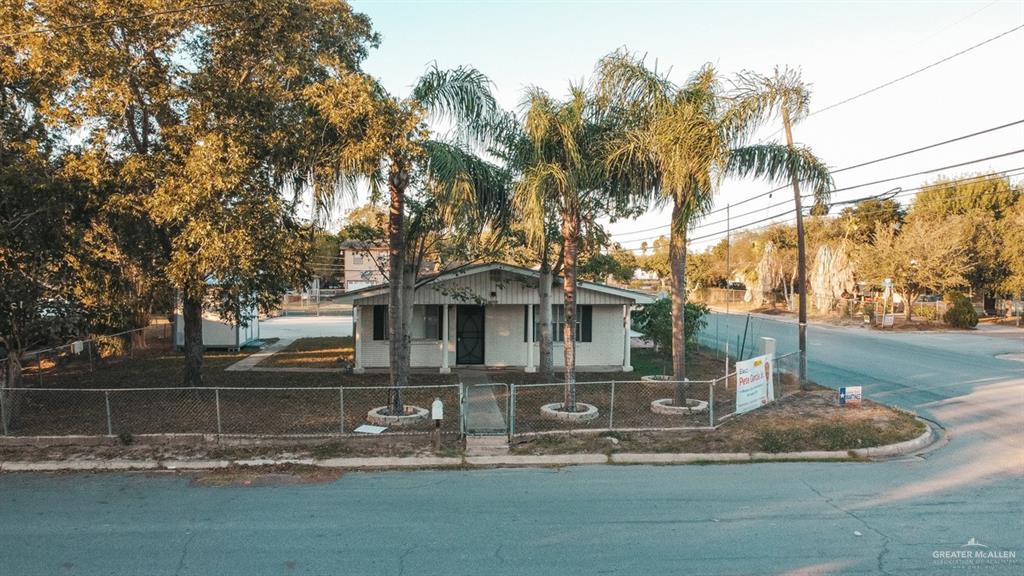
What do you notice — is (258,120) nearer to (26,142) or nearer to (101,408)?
(26,142)

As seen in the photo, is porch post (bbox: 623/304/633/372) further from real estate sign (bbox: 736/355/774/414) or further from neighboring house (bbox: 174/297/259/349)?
neighboring house (bbox: 174/297/259/349)

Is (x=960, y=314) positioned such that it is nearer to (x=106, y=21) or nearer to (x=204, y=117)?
(x=204, y=117)

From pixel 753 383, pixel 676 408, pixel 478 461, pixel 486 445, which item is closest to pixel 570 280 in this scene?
pixel 676 408

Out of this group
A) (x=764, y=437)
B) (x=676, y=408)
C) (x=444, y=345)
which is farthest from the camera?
(x=444, y=345)

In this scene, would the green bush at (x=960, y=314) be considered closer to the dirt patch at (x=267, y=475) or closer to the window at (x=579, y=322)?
the window at (x=579, y=322)

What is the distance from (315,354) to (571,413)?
47.8 ft

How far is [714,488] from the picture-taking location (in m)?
9.34

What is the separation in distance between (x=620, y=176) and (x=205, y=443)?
9512 mm

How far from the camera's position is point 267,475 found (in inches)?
392

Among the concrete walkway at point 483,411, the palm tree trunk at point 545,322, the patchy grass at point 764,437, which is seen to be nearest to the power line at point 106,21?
the concrete walkway at point 483,411

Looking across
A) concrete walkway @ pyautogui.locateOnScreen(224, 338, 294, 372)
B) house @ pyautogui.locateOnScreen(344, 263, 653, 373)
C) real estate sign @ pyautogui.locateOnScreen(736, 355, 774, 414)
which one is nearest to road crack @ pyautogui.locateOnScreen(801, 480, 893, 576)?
real estate sign @ pyautogui.locateOnScreen(736, 355, 774, 414)

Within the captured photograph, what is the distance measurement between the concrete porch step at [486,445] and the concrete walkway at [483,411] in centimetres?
37

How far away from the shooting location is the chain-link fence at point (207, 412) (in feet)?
38.7

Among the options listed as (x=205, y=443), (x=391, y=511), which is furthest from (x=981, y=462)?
(x=205, y=443)
